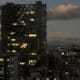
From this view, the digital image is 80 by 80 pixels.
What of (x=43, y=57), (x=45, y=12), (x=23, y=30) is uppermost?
(x=45, y=12)

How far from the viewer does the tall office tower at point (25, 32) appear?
2.72 m

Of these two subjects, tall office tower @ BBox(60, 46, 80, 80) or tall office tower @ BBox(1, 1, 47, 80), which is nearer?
tall office tower @ BBox(60, 46, 80, 80)

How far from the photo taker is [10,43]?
2730 millimetres

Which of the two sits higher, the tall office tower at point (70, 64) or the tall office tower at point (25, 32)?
the tall office tower at point (25, 32)

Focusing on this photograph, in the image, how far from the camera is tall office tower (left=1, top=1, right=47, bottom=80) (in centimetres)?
272

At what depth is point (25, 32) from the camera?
2783 millimetres

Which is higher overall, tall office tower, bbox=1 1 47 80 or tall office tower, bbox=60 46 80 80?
tall office tower, bbox=1 1 47 80

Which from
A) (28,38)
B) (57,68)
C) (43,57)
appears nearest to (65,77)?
(57,68)

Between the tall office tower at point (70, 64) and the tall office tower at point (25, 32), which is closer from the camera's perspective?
the tall office tower at point (70, 64)

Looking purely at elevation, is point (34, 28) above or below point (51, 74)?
above

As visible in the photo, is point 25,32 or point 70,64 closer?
point 70,64

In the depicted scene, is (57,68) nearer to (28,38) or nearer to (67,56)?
(67,56)

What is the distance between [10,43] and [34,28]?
1.33 feet

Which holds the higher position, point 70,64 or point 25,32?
point 25,32
